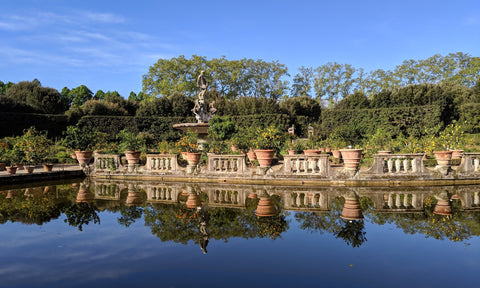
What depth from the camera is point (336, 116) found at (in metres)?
27.3

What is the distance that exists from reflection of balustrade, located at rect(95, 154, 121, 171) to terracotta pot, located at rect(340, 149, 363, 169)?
856 centimetres

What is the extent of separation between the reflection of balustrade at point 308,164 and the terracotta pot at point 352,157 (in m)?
0.60

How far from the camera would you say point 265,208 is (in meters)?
7.19

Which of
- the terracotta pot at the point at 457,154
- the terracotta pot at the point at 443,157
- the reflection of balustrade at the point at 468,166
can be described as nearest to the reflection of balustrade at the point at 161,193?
the terracotta pot at the point at 443,157

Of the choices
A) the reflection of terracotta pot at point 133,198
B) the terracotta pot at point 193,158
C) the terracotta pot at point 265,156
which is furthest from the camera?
the terracotta pot at point 193,158

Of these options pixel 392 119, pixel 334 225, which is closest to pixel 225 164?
pixel 334 225

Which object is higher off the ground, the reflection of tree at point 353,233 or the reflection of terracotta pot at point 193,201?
the reflection of terracotta pot at point 193,201

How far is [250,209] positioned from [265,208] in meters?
0.34

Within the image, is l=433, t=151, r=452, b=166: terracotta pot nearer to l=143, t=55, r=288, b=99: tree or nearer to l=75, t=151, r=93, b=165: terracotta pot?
l=75, t=151, r=93, b=165: terracotta pot

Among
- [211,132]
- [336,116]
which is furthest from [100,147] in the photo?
[336,116]

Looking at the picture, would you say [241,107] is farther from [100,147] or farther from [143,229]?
[143,229]

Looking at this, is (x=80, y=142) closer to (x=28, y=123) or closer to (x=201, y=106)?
(x=201, y=106)

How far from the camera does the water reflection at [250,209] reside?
5645 millimetres

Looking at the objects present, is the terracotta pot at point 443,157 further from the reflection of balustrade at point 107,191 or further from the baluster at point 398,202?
the reflection of balustrade at point 107,191
